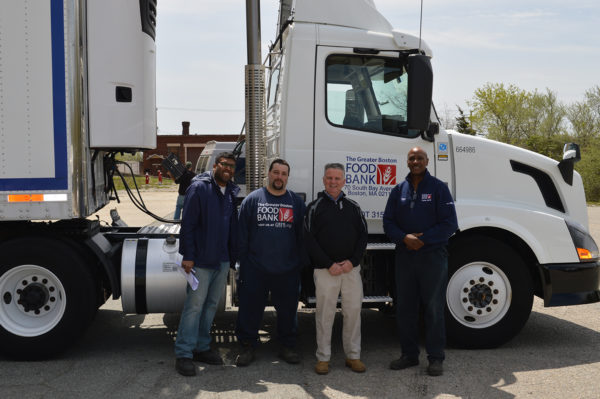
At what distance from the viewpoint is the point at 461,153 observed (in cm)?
552

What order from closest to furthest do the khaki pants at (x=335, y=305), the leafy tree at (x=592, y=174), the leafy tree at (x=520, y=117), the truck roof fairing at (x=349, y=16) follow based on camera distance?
the khaki pants at (x=335, y=305) → the truck roof fairing at (x=349, y=16) → the leafy tree at (x=592, y=174) → the leafy tree at (x=520, y=117)

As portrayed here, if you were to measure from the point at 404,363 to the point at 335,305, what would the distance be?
810mm

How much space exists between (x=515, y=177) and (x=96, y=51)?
4147mm

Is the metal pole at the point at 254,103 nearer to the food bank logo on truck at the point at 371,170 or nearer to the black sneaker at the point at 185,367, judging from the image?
the food bank logo on truck at the point at 371,170

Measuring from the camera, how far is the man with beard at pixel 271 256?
4.91m

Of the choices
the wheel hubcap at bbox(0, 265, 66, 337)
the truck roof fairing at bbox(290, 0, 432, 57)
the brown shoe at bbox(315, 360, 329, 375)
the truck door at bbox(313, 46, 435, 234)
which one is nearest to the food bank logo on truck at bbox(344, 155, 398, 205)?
the truck door at bbox(313, 46, 435, 234)

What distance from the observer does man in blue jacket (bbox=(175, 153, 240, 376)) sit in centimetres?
483

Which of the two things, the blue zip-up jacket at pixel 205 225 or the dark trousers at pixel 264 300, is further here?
the dark trousers at pixel 264 300

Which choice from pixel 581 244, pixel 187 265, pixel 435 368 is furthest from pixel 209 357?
pixel 581 244

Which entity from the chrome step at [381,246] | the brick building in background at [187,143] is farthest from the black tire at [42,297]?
the brick building in background at [187,143]

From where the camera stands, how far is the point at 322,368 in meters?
4.84

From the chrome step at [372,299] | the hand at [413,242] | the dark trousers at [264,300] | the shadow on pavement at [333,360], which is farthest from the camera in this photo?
the chrome step at [372,299]

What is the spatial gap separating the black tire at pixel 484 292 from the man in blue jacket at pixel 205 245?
2164mm

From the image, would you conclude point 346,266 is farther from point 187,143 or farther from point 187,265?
point 187,143
